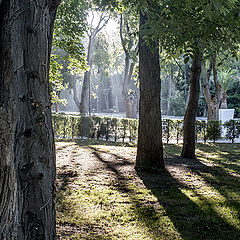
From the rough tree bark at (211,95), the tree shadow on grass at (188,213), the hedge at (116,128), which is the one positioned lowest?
the tree shadow on grass at (188,213)

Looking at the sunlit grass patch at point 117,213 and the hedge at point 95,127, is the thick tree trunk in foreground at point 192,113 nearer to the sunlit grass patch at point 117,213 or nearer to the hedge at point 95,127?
the sunlit grass patch at point 117,213

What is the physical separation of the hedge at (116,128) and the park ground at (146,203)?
746cm

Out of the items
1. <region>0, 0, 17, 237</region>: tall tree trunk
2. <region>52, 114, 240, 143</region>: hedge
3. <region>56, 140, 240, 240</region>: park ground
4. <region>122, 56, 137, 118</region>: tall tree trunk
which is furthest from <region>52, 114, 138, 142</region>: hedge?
<region>0, 0, 17, 237</region>: tall tree trunk

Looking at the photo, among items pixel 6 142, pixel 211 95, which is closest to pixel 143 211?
pixel 6 142

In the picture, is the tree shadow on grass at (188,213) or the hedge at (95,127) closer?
the tree shadow on grass at (188,213)

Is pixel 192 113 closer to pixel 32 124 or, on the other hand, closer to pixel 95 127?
pixel 95 127

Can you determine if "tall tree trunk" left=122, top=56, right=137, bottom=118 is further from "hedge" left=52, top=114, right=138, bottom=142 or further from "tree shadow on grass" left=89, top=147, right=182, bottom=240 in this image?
"tree shadow on grass" left=89, top=147, right=182, bottom=240

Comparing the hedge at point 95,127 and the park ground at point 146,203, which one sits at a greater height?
the hedge at point 95,127

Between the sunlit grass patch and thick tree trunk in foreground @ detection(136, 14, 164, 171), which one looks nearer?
the sunlit grass patch

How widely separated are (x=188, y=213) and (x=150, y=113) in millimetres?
2929

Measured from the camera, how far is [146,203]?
14.3 feet

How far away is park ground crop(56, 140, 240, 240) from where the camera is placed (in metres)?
3.37

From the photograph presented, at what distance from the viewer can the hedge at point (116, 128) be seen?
47.7 ft

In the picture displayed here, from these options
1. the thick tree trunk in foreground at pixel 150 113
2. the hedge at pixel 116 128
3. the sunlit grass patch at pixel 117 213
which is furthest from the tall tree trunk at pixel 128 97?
the sunlit grass patch at pixel 117 213
